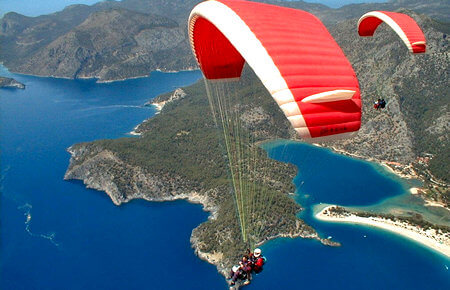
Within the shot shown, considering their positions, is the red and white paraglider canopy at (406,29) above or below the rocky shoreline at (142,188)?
above

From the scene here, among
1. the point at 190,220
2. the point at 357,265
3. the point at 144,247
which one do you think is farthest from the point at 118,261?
the point at 357,265

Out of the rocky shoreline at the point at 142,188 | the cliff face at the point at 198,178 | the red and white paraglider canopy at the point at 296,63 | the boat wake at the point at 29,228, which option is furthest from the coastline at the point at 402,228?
the red and white paraglider canopy at the point at 296,63

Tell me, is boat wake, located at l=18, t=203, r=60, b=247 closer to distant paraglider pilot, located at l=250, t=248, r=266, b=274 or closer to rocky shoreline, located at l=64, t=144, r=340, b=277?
rocky shoreline, located at l=64, t=144, r=340, b=277

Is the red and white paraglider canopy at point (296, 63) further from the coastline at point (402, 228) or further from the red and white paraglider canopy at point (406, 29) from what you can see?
the coastline at point (402, 228)

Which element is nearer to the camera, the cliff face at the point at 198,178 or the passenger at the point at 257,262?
the passenger at the point at 257,262

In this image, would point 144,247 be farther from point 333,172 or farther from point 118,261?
point 333,172

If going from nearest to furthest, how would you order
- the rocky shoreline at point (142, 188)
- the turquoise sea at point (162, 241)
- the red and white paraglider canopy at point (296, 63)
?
the red and white paraglider canopy at point (296, 63) < the turquoise sea at point (162, 241) < the rocky shoreline at point (142, 188)

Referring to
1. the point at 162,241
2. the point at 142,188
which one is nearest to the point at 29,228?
the point at 142,188
